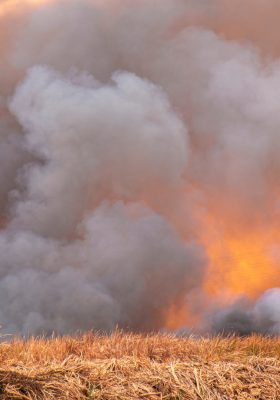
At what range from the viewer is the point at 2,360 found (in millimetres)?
8828

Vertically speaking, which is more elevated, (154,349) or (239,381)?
(154,349)

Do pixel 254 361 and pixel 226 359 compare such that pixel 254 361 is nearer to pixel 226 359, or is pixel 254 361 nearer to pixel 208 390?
pixel 226 359

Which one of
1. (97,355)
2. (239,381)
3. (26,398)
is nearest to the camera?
(26,398)

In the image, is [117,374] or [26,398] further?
[117,374]

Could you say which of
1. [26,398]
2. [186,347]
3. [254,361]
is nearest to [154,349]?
[186,347]

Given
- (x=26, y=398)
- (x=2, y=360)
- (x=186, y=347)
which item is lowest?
(x=26, y=398)

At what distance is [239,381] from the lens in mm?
9789

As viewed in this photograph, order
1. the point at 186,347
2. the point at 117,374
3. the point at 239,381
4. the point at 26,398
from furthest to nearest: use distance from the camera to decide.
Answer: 1. the point at 186,347
2. the point at 239,381
3. the point at 117,374
4. the point at 26,398

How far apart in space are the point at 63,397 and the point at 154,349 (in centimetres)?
321

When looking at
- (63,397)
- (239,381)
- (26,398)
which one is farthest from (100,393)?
(239,381)

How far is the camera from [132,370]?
30.9ft

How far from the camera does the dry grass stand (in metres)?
8.44

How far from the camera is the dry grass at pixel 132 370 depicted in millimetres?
8438

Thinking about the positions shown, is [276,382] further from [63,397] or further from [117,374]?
[63,397]
